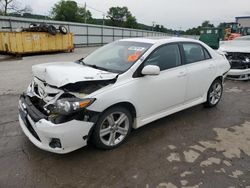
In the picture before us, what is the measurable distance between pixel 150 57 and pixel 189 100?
4.32 feet

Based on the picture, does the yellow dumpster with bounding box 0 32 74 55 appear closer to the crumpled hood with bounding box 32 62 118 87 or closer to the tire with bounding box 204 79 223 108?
the crumpled hood with bounding box 32 62 118 87

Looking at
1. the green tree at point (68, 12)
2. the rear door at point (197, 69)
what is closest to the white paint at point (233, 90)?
the rear door at point (197, 69)

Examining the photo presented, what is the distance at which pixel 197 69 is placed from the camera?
→ 4242 millimetres

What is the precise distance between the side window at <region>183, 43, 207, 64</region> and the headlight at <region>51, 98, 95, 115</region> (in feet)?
7.45

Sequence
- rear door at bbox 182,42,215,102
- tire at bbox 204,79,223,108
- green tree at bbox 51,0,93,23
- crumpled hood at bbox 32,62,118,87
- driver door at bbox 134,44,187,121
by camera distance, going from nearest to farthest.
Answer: crumpled hood at bbox 32,62,118,87, driver door at bbox 134,44,187,121, rear door at bbox 182,42,215,102, tire at bbox 204,79,223,108, green tree at bbox 51,0,93,23

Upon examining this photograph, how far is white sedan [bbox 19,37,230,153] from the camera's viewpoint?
2.71 metres

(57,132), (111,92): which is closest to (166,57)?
(111,92)

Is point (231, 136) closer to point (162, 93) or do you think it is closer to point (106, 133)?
point (162, 93)

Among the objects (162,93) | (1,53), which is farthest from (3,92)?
(1,53)

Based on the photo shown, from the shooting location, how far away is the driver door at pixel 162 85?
133 inches

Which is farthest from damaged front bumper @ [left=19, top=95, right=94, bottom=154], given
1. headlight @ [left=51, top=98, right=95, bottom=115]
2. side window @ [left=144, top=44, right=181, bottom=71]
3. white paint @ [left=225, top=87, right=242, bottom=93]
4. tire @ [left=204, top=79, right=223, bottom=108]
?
white paint @ [left=225, top=87, right=242, bottom=93]

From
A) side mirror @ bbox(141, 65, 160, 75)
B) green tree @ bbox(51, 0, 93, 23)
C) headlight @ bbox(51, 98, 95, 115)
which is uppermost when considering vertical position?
green tree @ bbox(51, 0, 93, 23)

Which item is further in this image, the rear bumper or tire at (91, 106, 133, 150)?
the rear bumper

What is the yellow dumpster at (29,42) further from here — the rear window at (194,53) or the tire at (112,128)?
the tire at (112,128)
